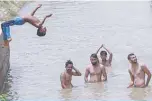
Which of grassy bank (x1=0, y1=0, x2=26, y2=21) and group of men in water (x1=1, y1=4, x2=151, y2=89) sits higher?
grassy bank (x1=0, y1=0, x2=26, y2=21)

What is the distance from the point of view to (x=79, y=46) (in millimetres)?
21016

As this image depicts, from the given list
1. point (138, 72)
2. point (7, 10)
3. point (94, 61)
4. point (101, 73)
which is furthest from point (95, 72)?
point (7, 10)

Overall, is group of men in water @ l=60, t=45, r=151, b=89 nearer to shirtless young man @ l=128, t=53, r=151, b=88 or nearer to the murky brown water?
shirtless young man @ l=128, t=53, r=151, b=88

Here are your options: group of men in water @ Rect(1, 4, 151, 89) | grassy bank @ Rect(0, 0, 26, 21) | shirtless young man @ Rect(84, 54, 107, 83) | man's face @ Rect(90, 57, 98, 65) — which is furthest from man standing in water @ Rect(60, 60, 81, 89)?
grassy bank @ Rect(0, 0, 26, 21)

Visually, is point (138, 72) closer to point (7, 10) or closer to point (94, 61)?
point (94, 61)

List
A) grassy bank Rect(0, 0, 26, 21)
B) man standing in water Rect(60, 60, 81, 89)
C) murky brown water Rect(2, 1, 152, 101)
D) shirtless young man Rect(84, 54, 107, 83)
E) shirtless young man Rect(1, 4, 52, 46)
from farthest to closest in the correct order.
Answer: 1. grassy bank Rect(0, 0, 26, 21)
2. shirtless young man Rect(84, 54, 107, 83)
3. murky brown water Rect(2, 1, 152, 101)
4. man standing in water Rect(60, 60, 81, 89)
5. shirtless young man Rect(1, 4, 52, 46)

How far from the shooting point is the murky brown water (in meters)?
14.0

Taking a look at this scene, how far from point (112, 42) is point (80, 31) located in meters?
3.20

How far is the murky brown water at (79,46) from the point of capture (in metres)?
14.0

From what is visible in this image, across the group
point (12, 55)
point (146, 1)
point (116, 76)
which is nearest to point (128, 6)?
point (146, 1)

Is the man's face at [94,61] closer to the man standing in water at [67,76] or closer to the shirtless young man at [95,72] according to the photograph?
the shirtless young man at [95,72]

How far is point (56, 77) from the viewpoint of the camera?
16.1 meters

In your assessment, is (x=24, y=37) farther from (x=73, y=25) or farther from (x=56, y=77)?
(x=56, y=77)

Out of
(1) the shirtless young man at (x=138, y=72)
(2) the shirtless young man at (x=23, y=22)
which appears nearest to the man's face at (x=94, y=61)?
(1) the shirtless young man at (x=138, y=72)
